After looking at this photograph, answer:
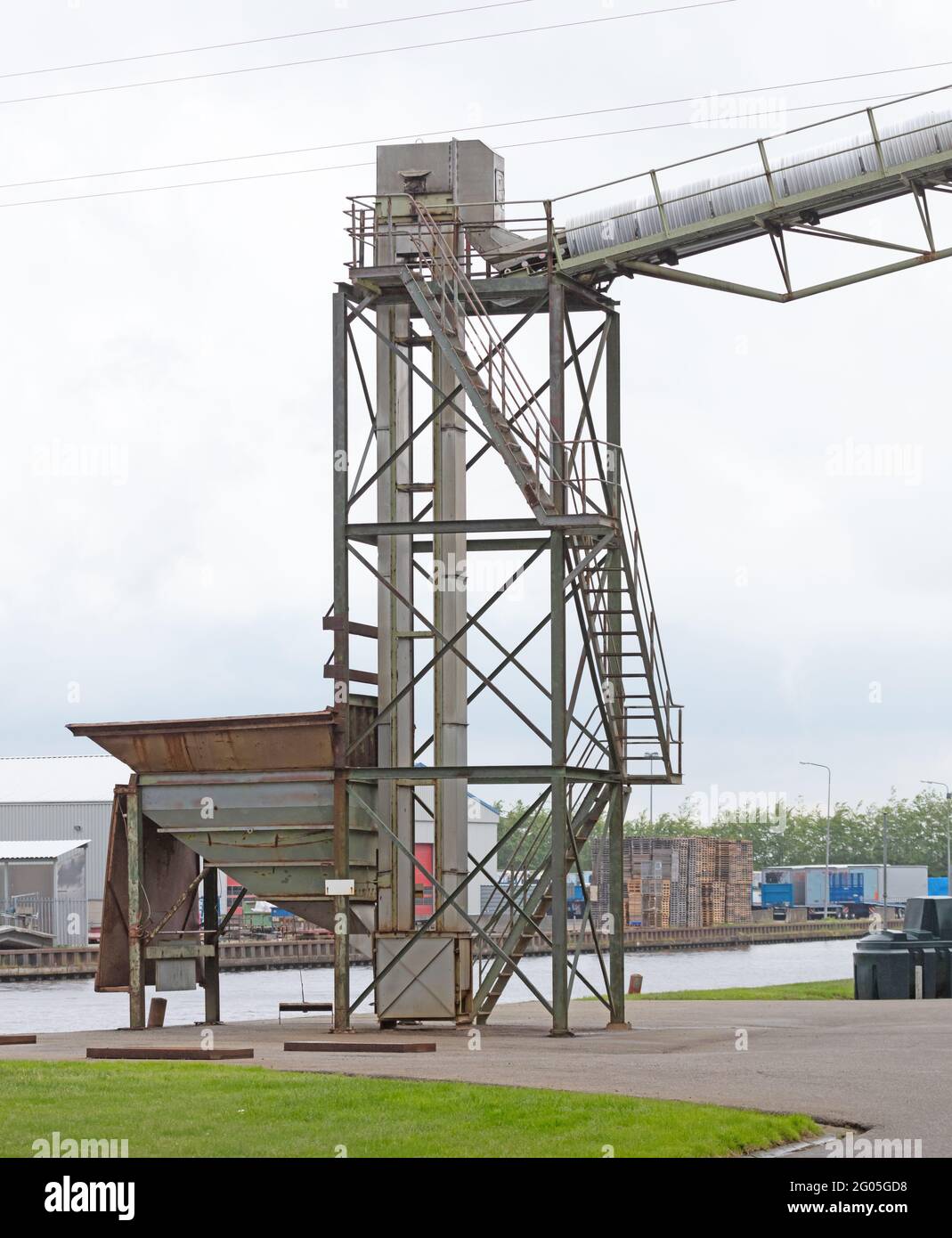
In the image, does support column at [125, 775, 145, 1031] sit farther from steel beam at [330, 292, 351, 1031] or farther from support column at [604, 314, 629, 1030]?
support column at [604, 314, 629, 1030]

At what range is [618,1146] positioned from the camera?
Result: 43.5ft

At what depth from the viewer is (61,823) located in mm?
96875

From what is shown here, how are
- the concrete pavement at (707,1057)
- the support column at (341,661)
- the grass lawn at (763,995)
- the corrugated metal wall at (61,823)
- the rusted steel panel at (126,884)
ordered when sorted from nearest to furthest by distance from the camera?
the concrete pavement at (707,1057)
the support column at (341,661)
the rusted steel panel at (126,884)
the grass lawn at (763,995)
the corrugated metal wall at (61,823)

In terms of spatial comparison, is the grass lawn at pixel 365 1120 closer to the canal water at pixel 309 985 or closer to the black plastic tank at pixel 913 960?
the black plastic tank at pixel 913 960

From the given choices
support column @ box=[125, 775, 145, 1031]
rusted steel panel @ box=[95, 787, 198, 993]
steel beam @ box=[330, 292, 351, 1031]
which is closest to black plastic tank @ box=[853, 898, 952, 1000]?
steel beam @ box=[330, 292, 351, 1031]

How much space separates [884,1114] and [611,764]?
535 inches

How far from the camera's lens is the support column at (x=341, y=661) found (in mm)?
27062

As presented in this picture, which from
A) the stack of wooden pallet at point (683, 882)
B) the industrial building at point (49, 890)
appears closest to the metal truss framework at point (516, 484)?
the industrial building at point (49, 890)

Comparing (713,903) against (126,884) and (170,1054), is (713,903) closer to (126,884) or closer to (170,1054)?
(126,884)

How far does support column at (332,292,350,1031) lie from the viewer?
88.8 feet

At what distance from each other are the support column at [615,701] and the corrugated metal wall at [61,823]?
69.5 m
